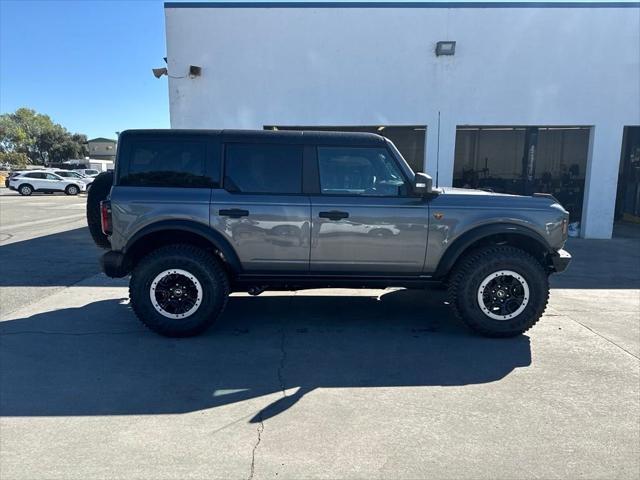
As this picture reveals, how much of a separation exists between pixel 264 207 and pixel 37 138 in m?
96.5

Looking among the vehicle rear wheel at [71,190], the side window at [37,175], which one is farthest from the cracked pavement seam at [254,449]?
the side window at [37,175]

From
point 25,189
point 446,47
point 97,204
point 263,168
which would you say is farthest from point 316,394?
point 25,189

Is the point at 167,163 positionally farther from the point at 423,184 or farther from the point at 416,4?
the point at 416,4

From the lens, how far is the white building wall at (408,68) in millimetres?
10422

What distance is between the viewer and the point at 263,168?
4387mm

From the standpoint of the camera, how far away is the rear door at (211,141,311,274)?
4258mm

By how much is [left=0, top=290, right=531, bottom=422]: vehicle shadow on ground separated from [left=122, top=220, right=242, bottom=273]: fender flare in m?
0.91

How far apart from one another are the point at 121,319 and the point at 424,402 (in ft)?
11.3

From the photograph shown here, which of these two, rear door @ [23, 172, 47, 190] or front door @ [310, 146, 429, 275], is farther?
rear door @ [23, 172, 47, 190]

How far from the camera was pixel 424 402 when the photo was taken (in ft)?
10.6

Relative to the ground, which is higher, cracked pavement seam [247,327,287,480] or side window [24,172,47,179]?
side window [24,172,47,179]

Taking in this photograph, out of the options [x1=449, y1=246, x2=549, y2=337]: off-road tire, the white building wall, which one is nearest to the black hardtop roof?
[x1=449, y1=246, x2=549, y2=337]: off-road tire

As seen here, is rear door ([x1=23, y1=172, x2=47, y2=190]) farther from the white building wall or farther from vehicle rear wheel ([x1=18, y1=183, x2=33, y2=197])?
the white building wall

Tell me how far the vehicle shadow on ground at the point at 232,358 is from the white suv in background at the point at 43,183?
26.9 m
